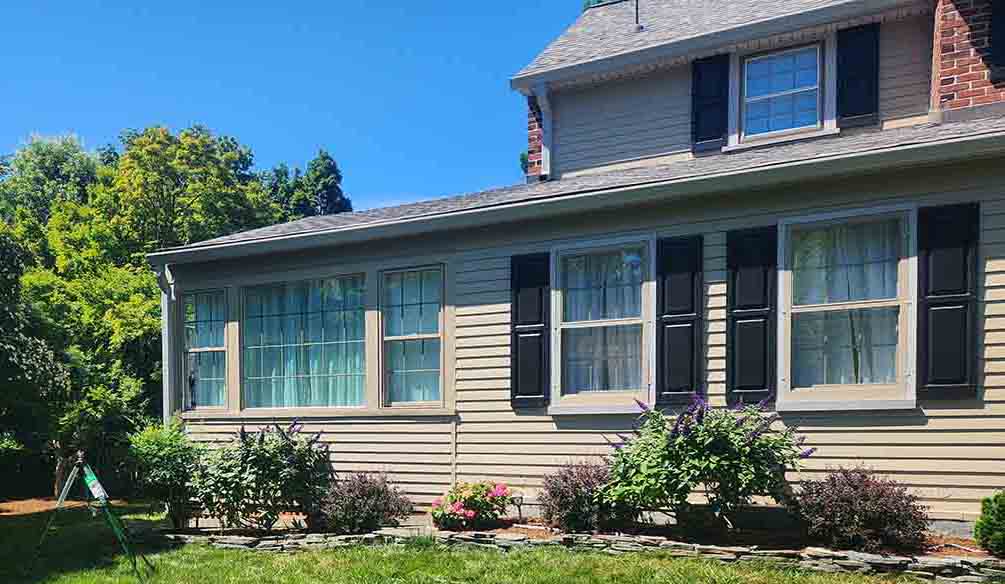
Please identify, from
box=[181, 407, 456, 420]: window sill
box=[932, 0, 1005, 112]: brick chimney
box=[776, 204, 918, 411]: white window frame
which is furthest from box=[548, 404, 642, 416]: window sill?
box=[932, 0, 1005, 112]: brick chimney

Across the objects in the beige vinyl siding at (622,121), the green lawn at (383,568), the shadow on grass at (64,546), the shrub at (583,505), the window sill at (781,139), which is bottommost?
the shadow on grass at (64,546)

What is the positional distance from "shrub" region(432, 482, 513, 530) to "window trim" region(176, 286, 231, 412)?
4.24 meters

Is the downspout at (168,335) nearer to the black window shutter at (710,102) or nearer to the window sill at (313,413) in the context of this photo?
the window sill at (313,413)

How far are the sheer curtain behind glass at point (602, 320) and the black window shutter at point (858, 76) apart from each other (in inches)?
118

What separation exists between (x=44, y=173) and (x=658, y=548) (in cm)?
3227

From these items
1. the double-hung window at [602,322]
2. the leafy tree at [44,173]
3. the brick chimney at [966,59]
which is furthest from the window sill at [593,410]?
the leafy tree at [44,173]

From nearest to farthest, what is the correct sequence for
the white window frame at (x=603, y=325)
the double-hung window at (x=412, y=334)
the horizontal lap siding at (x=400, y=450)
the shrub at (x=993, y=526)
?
the shrub at (x=993, y=526) → the white window frame at (x=603, y=325) → the horizontal lap siding at (x=400, y=450) → the double-hung window at (x=412, y=334)

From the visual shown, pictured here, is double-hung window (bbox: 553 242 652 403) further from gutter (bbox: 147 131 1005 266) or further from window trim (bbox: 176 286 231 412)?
window trim (bbox: 176 286 231 412)

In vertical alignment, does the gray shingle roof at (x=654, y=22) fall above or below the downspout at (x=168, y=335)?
above

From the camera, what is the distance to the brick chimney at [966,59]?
7730mm

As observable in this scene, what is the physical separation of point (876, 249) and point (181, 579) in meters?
6.59

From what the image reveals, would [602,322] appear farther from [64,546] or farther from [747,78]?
[64,546]

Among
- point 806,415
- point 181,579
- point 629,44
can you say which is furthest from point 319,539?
point 629,44

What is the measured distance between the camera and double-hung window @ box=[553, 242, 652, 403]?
7.72 meters
